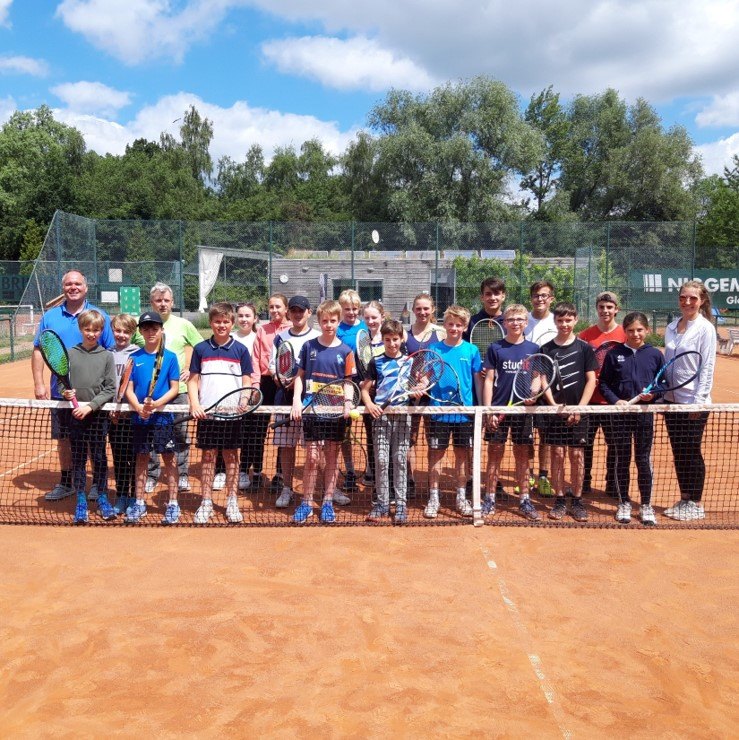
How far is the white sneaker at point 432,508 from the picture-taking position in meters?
5.22

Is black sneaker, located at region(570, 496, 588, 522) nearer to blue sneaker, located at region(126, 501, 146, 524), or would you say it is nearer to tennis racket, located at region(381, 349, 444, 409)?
tennis racket, located at region(381, 349, 444, 409)

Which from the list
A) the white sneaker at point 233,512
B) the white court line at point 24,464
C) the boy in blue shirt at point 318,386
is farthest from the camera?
the white court line at point 24,464

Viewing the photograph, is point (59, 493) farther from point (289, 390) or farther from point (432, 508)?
point (432, 508)

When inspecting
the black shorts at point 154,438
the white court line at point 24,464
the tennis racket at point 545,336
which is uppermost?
the tennis racket at point 545,336

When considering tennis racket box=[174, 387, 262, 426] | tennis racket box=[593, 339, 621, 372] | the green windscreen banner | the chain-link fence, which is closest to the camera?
tennis racket box=[174, 387, 262, 426]

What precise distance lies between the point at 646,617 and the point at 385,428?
2.15 metres

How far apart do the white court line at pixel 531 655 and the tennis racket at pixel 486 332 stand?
1795mm

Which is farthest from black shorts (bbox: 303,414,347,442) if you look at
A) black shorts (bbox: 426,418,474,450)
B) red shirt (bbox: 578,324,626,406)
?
red shirt (bbox: 578,324,626,406)

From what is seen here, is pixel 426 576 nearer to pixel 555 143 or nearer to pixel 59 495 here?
pixel 59 495

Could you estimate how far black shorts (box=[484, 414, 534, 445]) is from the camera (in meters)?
5.12

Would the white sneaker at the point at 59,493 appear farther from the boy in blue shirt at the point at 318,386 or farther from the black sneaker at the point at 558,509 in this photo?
the black sneaker at the point at 558,509

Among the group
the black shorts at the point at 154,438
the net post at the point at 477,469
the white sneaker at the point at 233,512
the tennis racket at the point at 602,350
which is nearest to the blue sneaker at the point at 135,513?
the black shorts at the point at 154,438

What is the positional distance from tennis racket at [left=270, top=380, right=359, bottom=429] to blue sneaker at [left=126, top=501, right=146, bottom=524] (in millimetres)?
1217

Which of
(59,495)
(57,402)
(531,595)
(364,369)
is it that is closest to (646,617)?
(531,595)
